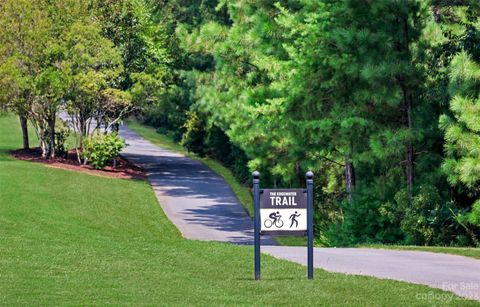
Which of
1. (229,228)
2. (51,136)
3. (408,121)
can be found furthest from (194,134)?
(408,121)

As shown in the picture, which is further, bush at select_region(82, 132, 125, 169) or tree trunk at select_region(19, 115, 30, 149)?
tree trunk at select_region(19, 115, 30, 149)

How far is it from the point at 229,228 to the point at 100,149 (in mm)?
15420

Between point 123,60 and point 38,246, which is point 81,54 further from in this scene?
point 38,246

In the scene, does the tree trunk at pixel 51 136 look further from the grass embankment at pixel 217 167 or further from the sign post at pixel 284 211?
the sign post at pixel 284 211

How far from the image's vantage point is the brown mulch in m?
48.6

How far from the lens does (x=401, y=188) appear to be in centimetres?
2745

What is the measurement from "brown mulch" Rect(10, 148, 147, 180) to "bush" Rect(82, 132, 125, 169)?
1.18 ft

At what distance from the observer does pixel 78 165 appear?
49.9 metres

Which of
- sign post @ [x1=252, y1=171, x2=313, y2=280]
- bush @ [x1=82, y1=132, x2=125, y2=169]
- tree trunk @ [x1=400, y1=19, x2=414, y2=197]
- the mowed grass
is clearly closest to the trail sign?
sign post @ [x1=252, y1=171, x2=313, y2=280]

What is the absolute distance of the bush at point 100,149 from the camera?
1949 inches

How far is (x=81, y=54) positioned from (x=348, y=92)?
2244 cm

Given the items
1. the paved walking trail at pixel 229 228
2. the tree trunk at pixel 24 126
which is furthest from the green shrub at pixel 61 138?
the paved walking trail at pixel 229 228

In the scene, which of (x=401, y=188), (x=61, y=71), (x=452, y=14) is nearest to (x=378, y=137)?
(x=401, y=188)

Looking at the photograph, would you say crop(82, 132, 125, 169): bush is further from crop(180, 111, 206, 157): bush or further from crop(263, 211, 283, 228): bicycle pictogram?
crop(263, 211, 283, 228): bicycle pictogram
